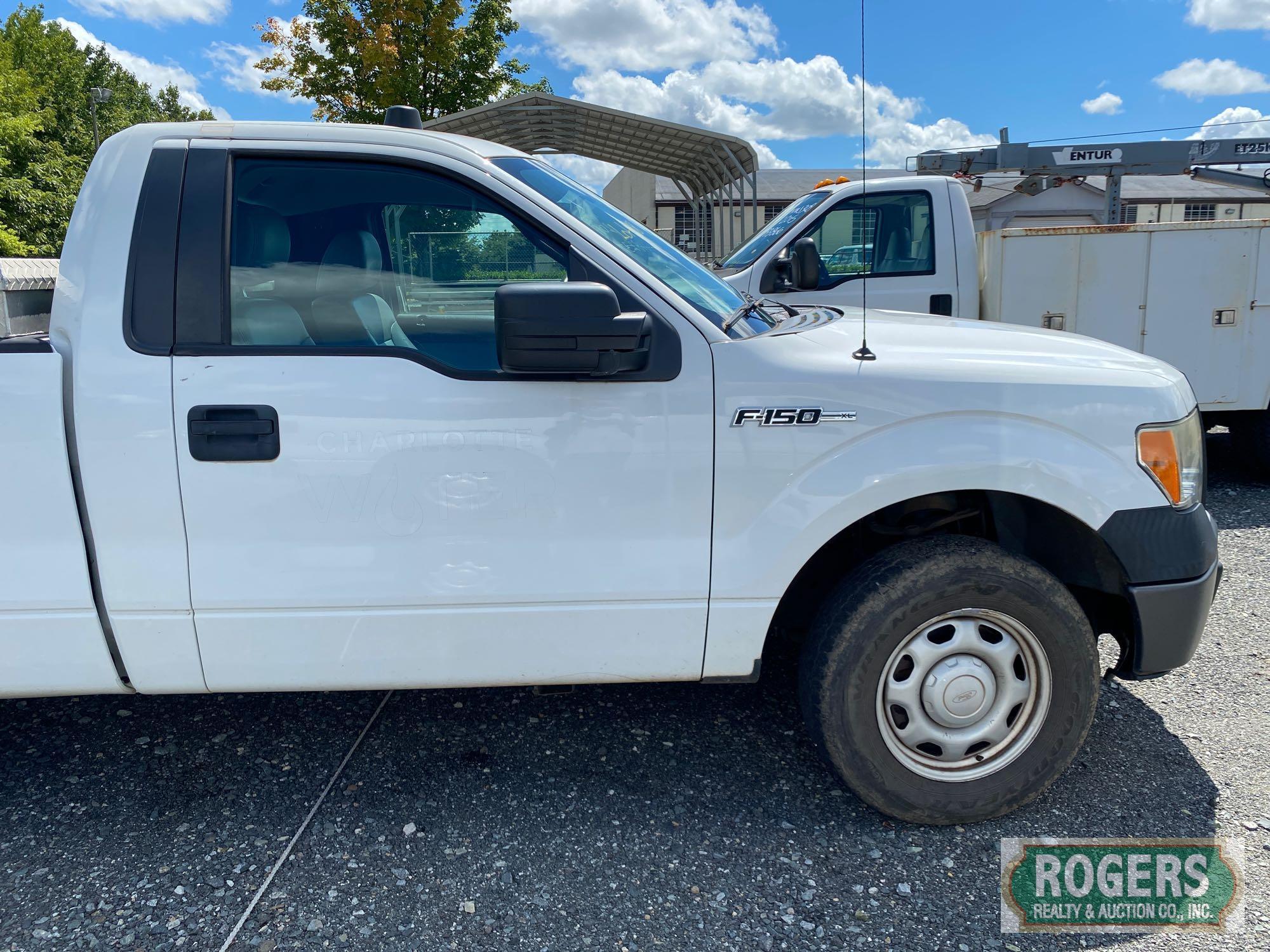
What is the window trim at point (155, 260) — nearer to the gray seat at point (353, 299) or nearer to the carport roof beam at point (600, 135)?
the gray seat at point (353, 299)

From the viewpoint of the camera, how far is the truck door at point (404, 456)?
2.46 m

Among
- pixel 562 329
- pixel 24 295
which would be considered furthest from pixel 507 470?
pixel 24 295

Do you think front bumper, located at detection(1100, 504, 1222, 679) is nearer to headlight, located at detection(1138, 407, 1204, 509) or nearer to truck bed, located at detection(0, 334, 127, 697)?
headlight, located at detection(1138, 407, 1204, 509)

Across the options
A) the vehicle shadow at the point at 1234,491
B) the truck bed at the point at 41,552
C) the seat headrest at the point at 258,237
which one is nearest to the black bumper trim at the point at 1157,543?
the seat headrest at the point at 258,237

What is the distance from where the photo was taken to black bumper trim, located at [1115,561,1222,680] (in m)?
2.70

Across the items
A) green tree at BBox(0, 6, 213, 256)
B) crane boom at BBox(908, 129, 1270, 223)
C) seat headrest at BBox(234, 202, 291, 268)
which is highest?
green tree at BBox(0, 6, 213, 256)

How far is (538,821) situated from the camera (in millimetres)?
Answer: 2916

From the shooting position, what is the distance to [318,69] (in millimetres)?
18984

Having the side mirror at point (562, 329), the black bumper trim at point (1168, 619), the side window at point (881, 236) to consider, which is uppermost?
the side window at point (881, 236)

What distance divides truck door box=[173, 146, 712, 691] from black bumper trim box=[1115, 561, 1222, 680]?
129cm

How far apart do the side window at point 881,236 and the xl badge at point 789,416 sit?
4104mm

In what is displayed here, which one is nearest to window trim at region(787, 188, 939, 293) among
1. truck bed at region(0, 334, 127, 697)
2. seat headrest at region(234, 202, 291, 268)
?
seat headrest at region(234, 202, 291, 268)

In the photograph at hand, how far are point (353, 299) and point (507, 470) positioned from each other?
2.23 feet

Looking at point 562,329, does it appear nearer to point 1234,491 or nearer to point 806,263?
point 806,263
